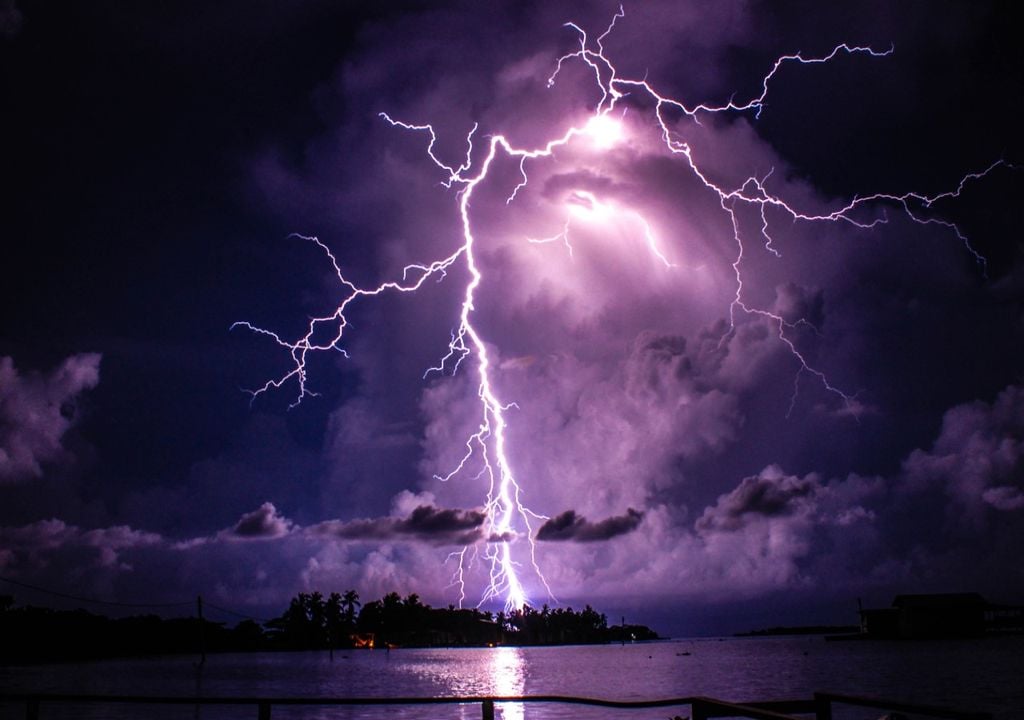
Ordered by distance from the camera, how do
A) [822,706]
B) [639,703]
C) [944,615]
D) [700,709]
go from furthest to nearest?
[944,615], [822,706], [639,703], [700,709]

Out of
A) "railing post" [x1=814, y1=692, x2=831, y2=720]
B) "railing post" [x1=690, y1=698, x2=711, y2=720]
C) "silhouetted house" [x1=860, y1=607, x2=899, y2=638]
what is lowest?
"silhouetted house" [x1=860, y1=607, x2=899, y2=638]

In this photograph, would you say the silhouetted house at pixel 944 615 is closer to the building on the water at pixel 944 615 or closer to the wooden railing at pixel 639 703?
the building on the water at pixel 944 615

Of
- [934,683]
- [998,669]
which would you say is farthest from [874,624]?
[934,683]

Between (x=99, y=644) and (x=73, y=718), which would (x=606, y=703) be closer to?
(x=73, y=718)

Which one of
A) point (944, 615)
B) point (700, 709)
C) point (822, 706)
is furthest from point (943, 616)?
point (700, 709)

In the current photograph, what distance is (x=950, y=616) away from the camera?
282 ft

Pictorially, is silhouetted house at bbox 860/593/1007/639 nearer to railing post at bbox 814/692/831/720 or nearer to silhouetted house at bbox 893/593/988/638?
silhouetted house at bbox 893/593/988/638

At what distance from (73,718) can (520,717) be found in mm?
13086

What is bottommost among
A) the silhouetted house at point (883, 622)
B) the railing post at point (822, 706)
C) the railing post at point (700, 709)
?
the silhouetted house at point (883, 622)

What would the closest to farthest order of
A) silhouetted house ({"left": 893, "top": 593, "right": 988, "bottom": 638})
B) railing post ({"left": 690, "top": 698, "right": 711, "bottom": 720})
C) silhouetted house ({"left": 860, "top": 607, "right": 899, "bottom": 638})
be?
railing post ({"left": 690, "top": 698, "right": 711, "bottom": 720})
silhouetted house ({"left": 893, "top": 593, "right": 988, "bottom": 638})
silhouetted house ({"left": 860, "top": 607, "right": 899, "bottom": 638})

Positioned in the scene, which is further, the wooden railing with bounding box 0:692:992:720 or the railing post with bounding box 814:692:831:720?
the railing post with bounding box 814:692:831:720

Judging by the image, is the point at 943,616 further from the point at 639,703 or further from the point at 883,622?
the point at 639,703

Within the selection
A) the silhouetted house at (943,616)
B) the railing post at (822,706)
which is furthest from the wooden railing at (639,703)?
the silhouetted house at (943,616)

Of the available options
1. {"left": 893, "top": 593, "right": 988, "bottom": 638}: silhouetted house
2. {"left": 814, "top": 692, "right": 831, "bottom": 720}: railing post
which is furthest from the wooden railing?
{"left": 893, "top": 593, "right": 988, "bottom": 638}: silhouetted house
